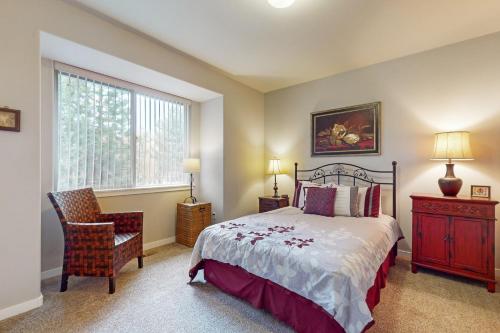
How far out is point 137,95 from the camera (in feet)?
11.5

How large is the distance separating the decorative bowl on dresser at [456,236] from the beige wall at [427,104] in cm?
48

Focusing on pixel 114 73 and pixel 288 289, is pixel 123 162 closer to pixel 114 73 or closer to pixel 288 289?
pixel 114 73

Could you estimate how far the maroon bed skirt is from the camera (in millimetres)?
1578

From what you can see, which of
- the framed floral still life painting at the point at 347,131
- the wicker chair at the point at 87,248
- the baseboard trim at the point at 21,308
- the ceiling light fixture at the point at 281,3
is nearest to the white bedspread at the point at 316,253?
the wicker chair at the point at 87,248

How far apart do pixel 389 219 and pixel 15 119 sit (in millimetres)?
3940

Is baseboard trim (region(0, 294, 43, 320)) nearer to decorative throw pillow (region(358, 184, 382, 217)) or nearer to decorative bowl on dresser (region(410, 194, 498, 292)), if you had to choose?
decorative throw pillow (region(358, 184, 382, 217))

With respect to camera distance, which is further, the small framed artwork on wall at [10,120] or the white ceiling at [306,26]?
the white ceiling at [306,26]

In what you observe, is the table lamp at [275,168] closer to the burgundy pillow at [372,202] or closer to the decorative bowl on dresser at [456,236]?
the burgundy pillow at [372,202]

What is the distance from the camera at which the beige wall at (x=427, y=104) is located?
2693mm

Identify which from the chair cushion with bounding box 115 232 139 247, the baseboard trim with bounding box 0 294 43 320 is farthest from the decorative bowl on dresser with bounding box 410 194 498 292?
the baseboard trim with bounding box 0 294 43 320

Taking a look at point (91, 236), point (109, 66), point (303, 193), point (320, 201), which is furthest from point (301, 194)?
point (109, 66)

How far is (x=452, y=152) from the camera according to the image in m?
2.59

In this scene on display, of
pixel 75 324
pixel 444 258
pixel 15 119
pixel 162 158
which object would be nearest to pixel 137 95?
pixel 162 158

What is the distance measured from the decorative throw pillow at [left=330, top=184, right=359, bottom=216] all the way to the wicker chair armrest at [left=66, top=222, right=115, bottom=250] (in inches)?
102
